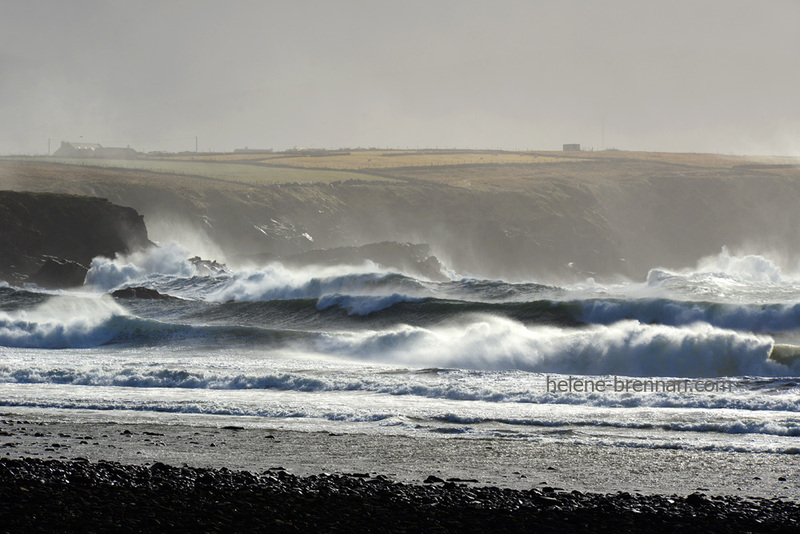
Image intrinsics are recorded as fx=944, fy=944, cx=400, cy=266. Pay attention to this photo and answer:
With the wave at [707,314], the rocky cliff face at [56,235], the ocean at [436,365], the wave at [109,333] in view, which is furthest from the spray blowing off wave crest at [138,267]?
the wave at [707,314]

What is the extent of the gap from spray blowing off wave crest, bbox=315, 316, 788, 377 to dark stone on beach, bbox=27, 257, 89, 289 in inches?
1016

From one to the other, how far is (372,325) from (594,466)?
20.8 m

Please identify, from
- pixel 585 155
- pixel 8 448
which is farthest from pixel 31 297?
pixel 585 155

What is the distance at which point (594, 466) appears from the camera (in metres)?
11.6

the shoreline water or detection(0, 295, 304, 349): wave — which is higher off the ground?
the shoreline water

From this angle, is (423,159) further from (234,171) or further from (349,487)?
(349,487)

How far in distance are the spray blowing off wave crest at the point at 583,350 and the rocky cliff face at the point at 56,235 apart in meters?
27.7

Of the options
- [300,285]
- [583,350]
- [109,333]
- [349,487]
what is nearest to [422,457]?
[349,487]

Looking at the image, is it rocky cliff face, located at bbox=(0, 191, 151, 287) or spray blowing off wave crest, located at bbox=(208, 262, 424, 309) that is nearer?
spray blowing off wave crest, located at bbox=(208, 262, 424, 309)

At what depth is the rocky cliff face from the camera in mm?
49006

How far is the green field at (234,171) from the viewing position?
89.0m

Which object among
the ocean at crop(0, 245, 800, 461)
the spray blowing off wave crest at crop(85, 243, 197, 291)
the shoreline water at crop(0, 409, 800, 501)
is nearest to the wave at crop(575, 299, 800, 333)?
the ocean at crop(0, 245, 800, 461)

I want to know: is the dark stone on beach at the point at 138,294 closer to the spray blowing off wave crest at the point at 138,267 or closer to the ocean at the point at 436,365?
the ocean at the point at 436,365

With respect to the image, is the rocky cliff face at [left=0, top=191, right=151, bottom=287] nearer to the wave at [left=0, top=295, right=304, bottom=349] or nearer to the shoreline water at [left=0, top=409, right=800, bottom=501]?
the wave at [left=0, top=295, right=304, bottom=349]
